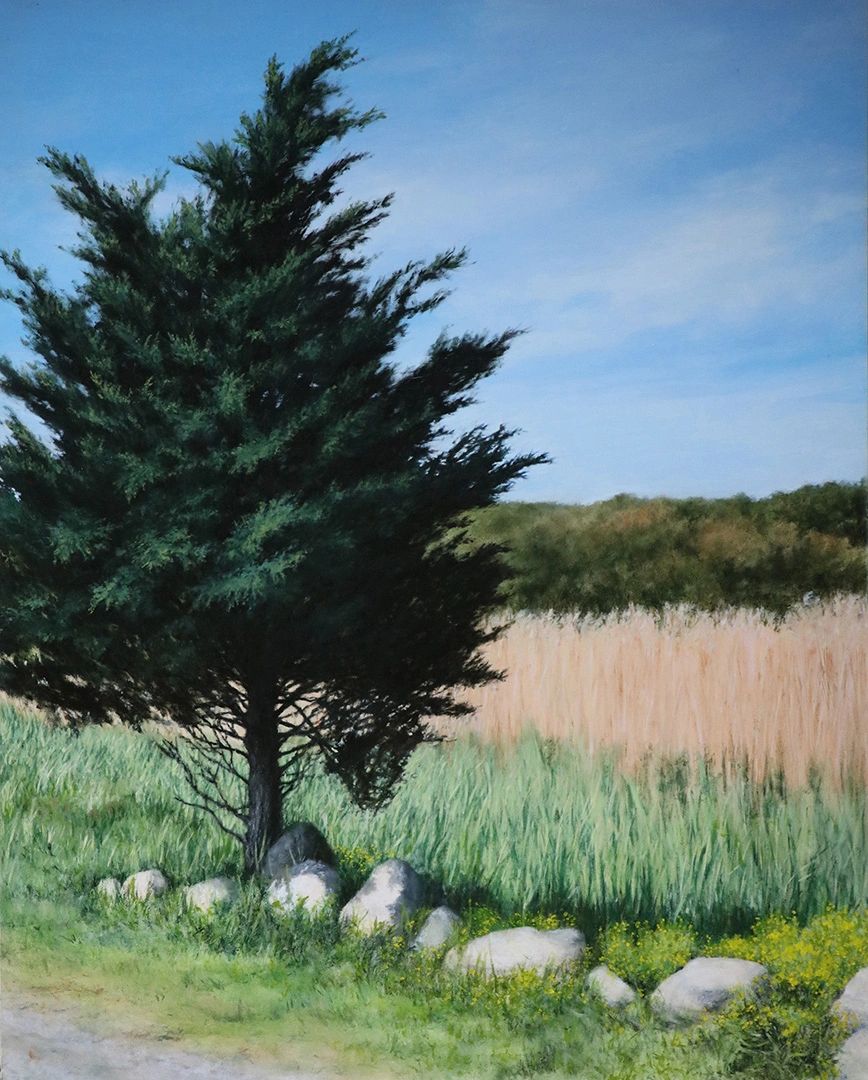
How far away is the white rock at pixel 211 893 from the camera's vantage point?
16.3 feet

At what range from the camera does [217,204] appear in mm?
4871

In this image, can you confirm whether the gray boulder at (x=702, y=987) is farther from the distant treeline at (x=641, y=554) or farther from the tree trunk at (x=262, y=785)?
the distant treeline at (x=641, y=554)

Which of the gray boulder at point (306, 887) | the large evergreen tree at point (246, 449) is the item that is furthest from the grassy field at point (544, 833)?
the large evergreen tree at point (246, 449)

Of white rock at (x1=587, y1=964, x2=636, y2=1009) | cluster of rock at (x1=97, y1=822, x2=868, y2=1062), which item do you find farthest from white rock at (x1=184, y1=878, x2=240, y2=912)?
white rock at (x1=587, y1=964, x2=636, y2=1009)

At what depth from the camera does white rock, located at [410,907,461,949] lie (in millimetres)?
4504

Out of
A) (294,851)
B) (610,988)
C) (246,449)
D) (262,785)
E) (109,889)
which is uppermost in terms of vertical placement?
(246,449)

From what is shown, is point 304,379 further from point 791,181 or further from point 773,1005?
point 773,1005

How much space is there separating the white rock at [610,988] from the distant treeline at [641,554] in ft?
27.5

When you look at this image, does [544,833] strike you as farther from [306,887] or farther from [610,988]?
[610,988]

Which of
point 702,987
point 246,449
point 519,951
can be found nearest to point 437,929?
point 519,951

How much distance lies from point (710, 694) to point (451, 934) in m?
3.09

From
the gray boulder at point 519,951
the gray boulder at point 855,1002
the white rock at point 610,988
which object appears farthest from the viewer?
the gray boulder at point 519,951

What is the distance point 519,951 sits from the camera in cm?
420

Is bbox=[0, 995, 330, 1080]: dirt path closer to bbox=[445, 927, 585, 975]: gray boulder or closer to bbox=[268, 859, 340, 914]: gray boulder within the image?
bbox=[445, 927, 585, 975]: gray boulder
